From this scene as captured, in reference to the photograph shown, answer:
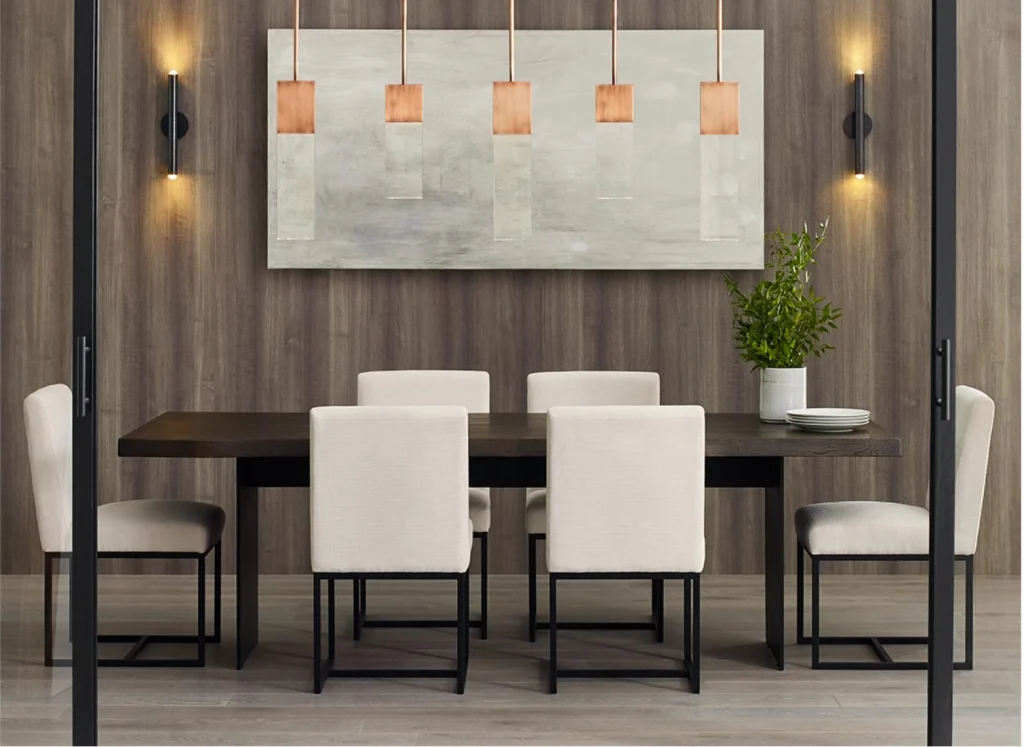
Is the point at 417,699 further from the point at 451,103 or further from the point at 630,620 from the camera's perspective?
the point at 451,103

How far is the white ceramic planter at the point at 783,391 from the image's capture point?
157 inches

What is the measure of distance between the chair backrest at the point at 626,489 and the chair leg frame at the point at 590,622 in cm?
64

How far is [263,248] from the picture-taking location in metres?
5.08

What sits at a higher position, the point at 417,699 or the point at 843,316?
the point at 843,316

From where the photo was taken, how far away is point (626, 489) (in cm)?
346

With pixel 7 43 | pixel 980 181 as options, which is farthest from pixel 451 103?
pixel 7 43

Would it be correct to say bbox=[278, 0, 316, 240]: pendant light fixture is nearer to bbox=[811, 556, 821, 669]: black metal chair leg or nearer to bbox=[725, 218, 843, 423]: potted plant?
bbox=[725, 218, 843, 423]: potted plant

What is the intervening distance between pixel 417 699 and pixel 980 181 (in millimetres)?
3071

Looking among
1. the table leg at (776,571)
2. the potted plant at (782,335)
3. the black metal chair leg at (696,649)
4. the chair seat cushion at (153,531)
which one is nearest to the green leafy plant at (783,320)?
the potted plant at (782,335)

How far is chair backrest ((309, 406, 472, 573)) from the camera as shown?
11.2 feet

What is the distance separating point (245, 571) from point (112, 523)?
0.44m

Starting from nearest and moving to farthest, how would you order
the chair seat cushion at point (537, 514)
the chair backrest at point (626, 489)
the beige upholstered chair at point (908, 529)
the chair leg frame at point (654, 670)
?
1. the chair backrest at point (626, 489)
2. the chair leg frame at point (654, 670)
3. the beige upholstered chair at point (908, 529)
4. the chair seat cushion at point (537, 514)

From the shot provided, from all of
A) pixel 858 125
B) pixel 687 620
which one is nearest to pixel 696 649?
pixel 687 620

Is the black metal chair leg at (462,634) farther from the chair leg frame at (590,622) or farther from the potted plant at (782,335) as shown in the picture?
the potted plant at (782,335)
